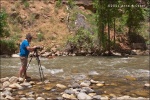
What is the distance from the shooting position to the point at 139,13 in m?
22.9

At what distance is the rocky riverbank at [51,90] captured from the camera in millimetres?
7586

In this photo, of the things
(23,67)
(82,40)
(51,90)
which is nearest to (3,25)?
(82,40)

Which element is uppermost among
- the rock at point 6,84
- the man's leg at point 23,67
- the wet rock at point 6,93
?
the man's leg at point 23,67

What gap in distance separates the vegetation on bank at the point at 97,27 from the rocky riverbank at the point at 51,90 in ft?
33.6

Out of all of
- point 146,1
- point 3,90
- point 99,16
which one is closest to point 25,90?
point 3,90

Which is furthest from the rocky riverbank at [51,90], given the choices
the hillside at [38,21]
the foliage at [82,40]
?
the hillside at [38,21]

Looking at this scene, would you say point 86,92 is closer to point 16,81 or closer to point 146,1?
point 16,81

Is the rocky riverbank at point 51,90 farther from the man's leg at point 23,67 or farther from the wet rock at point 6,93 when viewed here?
the man's leg at point 23,67

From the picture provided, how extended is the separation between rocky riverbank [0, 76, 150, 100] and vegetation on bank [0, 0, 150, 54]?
10.2 m

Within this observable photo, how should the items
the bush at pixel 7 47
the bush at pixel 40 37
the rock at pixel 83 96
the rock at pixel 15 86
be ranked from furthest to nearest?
the bush at pixel 40 37 < the bush at pixel 7 47 < the rock at pixel 15 86 < the rock at pixel 83 96

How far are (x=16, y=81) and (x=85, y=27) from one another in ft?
42.2

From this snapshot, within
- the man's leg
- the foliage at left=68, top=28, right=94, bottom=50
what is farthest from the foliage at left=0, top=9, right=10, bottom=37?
the man's leg

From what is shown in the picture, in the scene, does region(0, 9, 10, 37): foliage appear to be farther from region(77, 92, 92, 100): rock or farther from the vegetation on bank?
region(77, 92, 92, 100): rock

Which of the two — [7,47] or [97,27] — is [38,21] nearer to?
[7,47]
